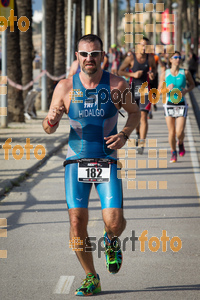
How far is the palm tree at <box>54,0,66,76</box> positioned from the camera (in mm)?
29112

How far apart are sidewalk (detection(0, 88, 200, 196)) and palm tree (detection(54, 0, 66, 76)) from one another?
538 centimetres

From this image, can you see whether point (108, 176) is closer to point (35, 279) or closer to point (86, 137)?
point (86, 137)

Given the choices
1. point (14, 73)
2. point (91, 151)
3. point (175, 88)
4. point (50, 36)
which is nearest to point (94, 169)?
point (91, 151)

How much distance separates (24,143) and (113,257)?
1061 centimetres

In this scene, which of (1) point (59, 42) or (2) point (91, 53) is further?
(1) point (59, 42)

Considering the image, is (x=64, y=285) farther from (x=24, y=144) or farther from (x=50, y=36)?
(x=50, y=36)

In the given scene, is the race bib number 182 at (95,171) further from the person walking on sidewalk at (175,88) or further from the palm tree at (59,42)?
the palm tree at (59,42)

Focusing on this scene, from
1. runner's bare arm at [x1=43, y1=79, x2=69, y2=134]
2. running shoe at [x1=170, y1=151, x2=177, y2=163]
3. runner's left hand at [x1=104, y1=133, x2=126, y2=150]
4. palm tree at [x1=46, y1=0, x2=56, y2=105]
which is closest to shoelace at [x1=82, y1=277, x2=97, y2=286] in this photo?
runner's left hand at [x1=104, y1=133, x2=126, y2=150]

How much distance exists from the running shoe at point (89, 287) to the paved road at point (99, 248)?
2.8 inches

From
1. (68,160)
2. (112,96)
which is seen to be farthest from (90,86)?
(68,160)

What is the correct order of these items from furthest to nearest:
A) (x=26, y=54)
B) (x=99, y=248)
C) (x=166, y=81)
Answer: (x=26, y=54)
(x=166, y=81)
(x=99, y=248)

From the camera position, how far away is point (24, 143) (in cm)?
1606

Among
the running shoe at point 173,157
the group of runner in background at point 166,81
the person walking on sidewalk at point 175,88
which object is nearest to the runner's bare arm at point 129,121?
the group of runner in background at point 166,81

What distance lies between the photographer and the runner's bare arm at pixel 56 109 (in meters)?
5.54
